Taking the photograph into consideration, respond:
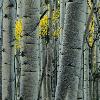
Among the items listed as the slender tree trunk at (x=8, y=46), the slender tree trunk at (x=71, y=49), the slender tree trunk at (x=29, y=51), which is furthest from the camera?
the slender tree trunk at (x=8, y=46)

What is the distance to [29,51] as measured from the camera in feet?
9.01

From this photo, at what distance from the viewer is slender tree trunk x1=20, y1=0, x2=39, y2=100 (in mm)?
2725

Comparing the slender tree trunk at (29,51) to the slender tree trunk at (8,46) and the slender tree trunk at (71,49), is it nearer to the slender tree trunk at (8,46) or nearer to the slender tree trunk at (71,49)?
the slender tree trunk at (71,49)

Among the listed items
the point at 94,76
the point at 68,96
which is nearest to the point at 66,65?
the point at 68,96

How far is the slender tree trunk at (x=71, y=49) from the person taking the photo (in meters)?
2.33

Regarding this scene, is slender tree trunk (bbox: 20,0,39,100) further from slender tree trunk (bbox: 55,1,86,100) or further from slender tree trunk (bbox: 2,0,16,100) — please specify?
slender tree trunk (bbox: 2,0,16,100)

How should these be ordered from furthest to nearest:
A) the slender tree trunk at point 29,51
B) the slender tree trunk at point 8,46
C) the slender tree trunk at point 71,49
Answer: the slender tree trunk at point 8,46, the slender tree trunk at point 29,51, the slender tree trunk at point 71,49

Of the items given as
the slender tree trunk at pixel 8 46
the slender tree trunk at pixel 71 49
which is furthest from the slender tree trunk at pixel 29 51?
the slender tree trunk at pixel 8 46

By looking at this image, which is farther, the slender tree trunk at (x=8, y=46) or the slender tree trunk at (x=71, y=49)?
the slender tree trunk at (x=8, y=46)

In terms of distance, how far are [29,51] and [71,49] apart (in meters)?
0.55

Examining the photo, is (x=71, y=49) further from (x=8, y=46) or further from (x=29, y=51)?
(x=8, y=46)

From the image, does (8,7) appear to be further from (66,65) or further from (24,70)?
(66,65)

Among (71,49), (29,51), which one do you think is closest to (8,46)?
(29,51)

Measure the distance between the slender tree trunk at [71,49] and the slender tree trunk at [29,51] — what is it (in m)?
0.44
